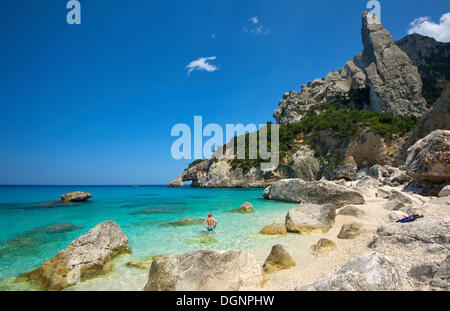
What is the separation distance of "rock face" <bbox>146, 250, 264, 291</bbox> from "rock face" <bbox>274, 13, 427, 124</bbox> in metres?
58.8

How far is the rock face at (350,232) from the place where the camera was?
6699 mm

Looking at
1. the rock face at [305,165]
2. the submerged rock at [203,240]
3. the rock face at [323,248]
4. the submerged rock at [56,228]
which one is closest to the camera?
the rock face at [323,248]

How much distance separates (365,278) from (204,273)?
104 inches

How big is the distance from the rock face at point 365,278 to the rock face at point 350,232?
399 centimetres

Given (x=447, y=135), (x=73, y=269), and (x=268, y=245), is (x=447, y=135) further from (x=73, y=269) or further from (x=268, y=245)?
(x=73, y=269)

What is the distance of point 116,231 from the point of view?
7.24m

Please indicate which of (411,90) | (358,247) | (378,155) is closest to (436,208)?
(358,247)

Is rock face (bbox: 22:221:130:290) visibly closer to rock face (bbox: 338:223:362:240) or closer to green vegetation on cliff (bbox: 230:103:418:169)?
rock face (bbox: 338:223:362:240)

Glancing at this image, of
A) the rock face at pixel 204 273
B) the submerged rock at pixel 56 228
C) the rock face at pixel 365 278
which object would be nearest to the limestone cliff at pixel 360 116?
the rock face at pixel 365 278

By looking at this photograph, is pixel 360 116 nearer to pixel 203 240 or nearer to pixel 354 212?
pixel 354 212

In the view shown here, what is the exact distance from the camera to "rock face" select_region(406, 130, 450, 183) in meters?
9.90

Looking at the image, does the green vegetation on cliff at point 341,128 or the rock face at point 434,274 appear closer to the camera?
the rock face at point 434,274

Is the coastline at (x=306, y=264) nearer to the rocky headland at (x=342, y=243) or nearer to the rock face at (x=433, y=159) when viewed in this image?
the rocky headland at (x=342, y=243)
